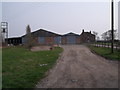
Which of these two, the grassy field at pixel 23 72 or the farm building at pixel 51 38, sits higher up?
the farm building at pixel 51 38

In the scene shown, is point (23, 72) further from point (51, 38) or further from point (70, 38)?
point (70, 38)

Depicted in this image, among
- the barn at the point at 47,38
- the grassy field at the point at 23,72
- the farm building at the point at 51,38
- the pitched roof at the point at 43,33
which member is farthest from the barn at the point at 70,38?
the grassy field at the point at 23,72

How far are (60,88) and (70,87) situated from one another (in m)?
0.40

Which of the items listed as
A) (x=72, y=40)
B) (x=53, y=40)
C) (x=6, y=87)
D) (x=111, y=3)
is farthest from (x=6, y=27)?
(x=6, y=87)

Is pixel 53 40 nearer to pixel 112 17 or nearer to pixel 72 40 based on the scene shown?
pixel 72 40

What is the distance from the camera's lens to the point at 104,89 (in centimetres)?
808

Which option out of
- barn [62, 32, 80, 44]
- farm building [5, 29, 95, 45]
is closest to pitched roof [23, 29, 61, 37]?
farm building [5, 29, 95, 45]

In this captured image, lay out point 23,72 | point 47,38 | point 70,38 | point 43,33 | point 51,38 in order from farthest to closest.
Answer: point 70,38 < point 43,33 < point 47,38 < point 51,38 < point 23,72

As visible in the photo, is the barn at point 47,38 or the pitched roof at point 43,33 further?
the pitched roof at point 43,33

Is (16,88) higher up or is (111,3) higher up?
(111,3)

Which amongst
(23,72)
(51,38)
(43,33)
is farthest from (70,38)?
(23,72)

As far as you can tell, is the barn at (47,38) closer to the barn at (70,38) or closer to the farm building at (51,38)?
the farm building at (51,38)

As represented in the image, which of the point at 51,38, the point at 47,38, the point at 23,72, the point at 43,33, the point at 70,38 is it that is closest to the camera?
the point at 23,72

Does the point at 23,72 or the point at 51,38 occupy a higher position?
the point at 51,38
